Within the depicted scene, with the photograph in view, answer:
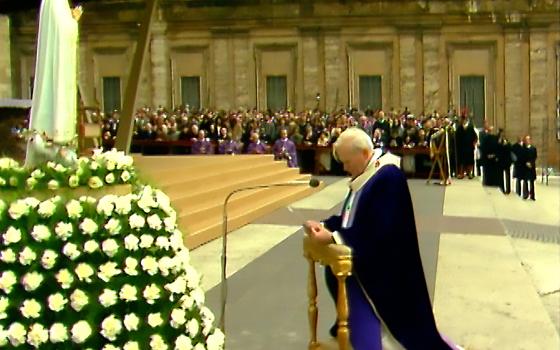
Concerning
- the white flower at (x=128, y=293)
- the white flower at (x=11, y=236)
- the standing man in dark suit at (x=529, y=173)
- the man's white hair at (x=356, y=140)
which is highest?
the man's white hair at (x=356, y=140)

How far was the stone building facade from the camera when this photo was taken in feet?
114

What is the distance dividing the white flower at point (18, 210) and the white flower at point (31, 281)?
0.30 metres

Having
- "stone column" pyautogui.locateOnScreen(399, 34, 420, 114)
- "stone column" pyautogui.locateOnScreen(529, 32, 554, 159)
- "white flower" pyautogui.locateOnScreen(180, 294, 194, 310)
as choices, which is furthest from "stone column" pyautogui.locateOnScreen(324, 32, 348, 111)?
"white flower" pyautogui.locateOnScreen(180, 294, 194, 310)

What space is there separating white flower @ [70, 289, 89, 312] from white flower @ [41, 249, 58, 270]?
17cm

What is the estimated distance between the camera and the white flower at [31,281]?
380cm

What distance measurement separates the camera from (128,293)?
3904 mm

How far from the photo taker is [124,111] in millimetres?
18844

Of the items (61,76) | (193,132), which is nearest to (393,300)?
(61,76)

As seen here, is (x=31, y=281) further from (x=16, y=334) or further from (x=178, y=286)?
(x=178, y=286)

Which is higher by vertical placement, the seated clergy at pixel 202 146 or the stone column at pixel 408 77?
the stone column at pixel 408 77

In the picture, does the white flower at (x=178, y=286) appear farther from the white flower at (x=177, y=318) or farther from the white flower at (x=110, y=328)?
the white flower at (x=110, y=328)

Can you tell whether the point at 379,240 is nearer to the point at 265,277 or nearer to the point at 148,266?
the point at 148,266

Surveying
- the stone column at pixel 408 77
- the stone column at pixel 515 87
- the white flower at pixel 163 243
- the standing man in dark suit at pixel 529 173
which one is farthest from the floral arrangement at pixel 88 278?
the stone column at pixel 515 87

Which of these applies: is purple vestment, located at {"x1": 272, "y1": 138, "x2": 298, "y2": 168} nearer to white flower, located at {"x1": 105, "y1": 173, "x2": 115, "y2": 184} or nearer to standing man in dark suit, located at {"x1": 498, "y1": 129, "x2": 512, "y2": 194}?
standing man in dark suit, located at {"x1": 498, "y1": 129, "x2": 512, "y2": 194}
